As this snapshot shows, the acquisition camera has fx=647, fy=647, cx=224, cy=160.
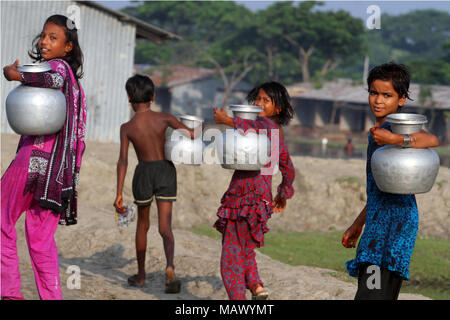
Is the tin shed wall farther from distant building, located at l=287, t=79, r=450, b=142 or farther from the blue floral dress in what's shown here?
distant building, located at l=287, t=79, r=450, b=142

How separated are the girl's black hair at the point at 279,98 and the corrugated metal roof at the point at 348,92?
2765 centimetres

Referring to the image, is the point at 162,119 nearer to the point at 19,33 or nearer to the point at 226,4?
the point at 19,33

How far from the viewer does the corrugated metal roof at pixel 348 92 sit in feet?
104

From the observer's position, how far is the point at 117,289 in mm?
5363

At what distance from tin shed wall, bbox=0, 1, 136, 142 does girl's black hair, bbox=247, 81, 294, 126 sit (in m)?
10.7

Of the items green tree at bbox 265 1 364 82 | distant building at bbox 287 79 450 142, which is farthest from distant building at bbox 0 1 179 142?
green tree at bbox 265 1 364 82

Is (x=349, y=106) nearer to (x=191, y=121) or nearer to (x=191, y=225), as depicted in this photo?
(x=191, y=225)

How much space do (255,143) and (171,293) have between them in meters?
1.95

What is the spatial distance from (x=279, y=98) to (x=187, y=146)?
0.88 m

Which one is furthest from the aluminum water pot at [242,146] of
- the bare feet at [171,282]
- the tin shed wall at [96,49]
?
the tin shed wall at [96,49]

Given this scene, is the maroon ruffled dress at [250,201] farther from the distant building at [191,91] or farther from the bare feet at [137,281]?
the distant building at [191,91]

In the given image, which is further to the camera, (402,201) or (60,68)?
(60,68)

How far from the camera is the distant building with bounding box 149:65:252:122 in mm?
39531
